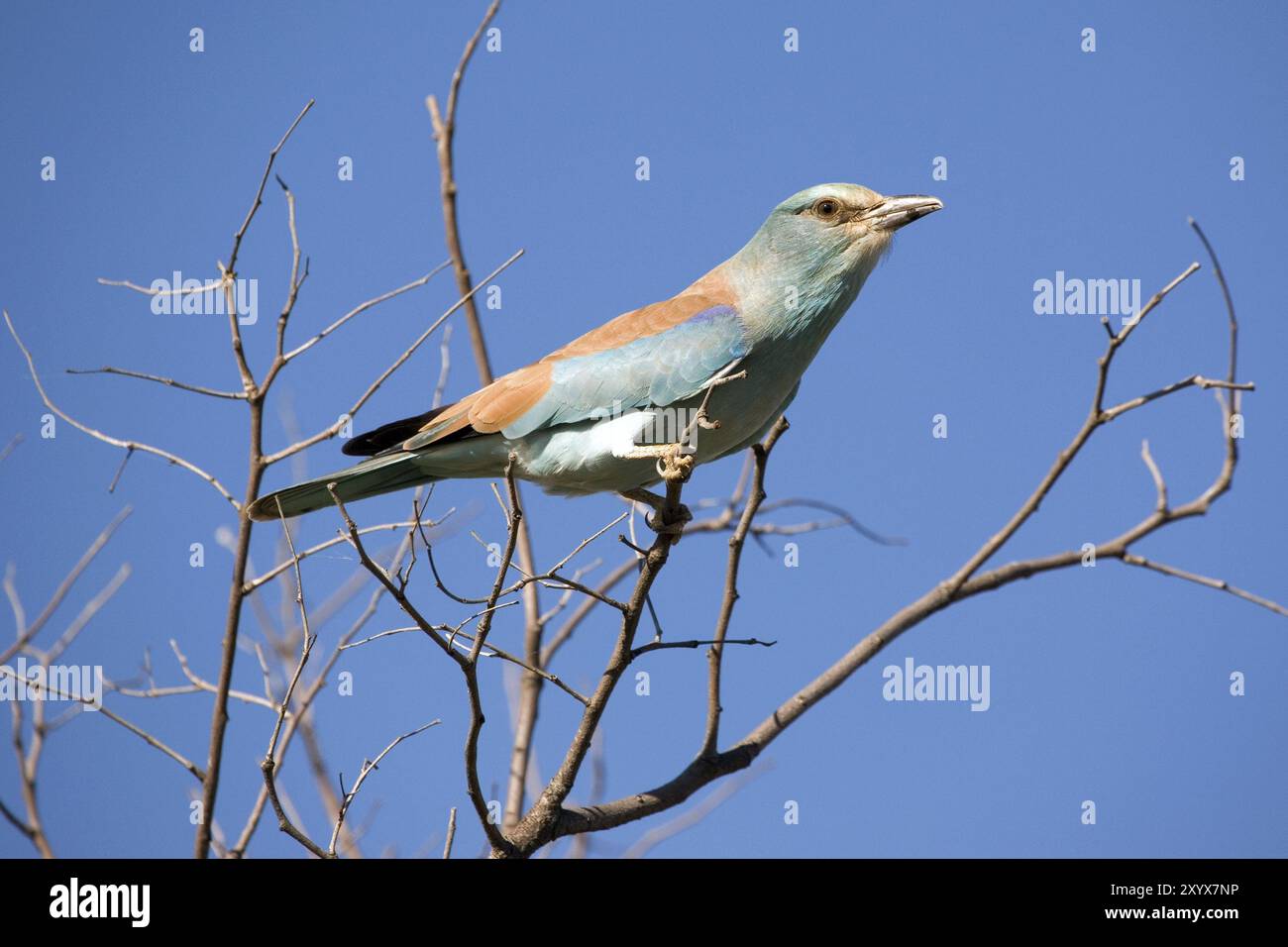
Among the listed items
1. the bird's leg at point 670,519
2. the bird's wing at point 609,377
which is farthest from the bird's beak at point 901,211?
the bird's leg at point 670,519

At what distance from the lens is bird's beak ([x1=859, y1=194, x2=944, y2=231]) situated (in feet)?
22.9

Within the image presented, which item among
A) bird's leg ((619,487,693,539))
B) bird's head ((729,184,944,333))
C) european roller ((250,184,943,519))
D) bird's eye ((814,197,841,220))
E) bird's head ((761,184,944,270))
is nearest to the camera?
bird's leg ((619,487,693,539))

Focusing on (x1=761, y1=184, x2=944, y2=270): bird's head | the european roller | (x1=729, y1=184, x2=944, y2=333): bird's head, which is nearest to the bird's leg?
the european roller

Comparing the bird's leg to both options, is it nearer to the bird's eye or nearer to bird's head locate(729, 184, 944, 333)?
bird's head locate(729, 184, 944, 333)

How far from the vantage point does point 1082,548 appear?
5898 mm

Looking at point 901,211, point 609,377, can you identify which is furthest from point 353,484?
point 901,211

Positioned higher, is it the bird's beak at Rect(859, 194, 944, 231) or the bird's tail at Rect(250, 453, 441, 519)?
the bird's beak at Rect(859, 194, 944, 231)

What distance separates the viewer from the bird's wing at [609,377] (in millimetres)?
6465

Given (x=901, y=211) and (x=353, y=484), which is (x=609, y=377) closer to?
(x=353, y=484)

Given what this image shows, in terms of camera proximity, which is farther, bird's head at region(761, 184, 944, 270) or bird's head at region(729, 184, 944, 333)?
bird's head at region(761, 184, 944, 270)

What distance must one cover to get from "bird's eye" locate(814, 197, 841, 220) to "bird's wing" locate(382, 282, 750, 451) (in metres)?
0.82

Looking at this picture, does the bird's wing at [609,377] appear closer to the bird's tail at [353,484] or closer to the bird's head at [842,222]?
the bird's tail at [353,484]
